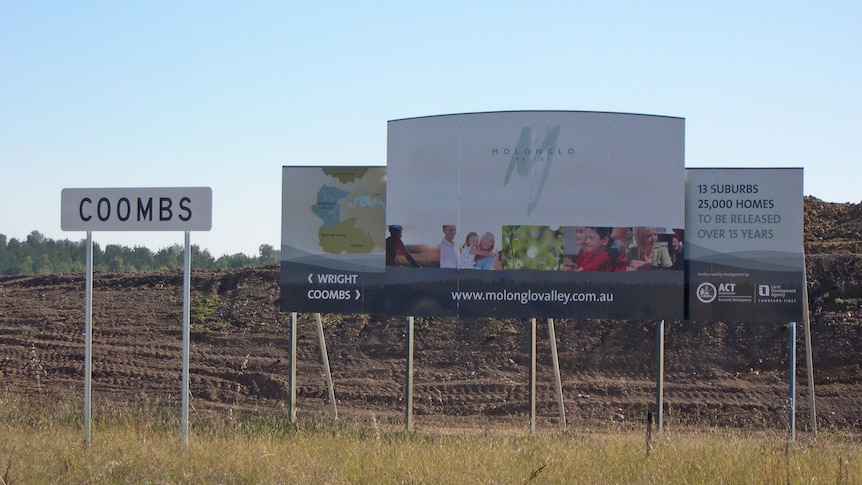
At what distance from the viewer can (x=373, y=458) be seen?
832 cm

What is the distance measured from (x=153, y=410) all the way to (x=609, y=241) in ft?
20.7

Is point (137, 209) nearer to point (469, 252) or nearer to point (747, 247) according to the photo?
point (469, 252)

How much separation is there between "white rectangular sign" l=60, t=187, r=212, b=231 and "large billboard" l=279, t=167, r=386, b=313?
11.9 feet

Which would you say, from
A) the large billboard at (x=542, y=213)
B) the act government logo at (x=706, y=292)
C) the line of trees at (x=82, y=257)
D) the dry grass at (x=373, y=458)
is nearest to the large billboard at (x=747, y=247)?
the act government logo at (x=706, y=292)

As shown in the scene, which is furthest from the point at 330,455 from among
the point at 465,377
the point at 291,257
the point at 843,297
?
the point at 843,297

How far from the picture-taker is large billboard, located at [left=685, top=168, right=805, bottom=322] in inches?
472

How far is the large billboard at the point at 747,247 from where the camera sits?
12.0m

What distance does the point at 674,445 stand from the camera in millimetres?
9203

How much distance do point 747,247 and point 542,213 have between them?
280 cm

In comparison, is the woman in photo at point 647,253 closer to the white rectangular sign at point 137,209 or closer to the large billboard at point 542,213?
the large billboard at point 542,213

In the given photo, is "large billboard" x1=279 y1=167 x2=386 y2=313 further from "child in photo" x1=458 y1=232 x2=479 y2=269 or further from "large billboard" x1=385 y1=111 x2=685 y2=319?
"child in photo" x1=458 y1=232 x2=479 y2=269

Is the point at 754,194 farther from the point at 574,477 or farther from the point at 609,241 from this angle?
the point at 574,477

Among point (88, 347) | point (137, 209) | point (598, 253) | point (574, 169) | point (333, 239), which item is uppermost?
point (574, 169)

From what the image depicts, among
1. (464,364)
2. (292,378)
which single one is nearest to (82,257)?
(464,364)
